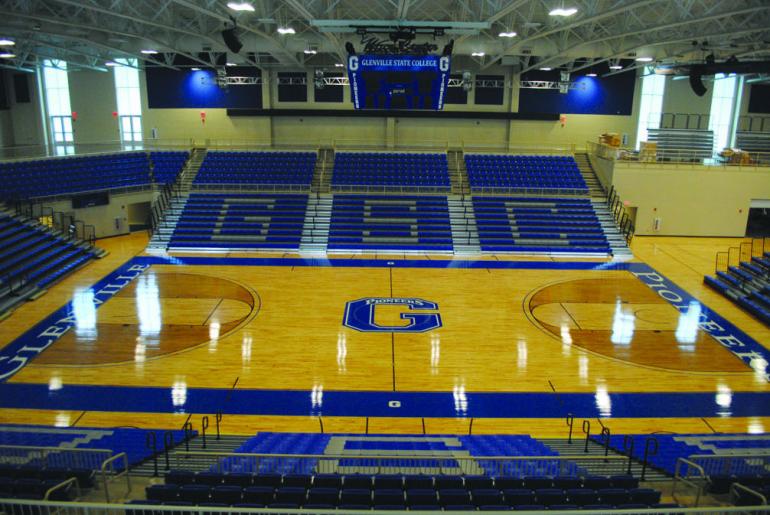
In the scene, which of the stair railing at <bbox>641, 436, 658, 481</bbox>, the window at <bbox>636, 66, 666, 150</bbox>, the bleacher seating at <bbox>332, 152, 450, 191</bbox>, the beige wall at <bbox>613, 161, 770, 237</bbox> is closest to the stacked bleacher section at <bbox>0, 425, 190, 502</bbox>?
the stair railing at <bbox>641, 436, 658, 481</bbox>

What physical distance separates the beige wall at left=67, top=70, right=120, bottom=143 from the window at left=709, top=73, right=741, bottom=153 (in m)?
32.8

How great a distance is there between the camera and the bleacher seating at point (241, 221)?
23891mm

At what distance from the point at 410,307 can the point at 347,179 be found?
488 inches

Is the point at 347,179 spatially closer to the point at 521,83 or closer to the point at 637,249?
the point at 521,83

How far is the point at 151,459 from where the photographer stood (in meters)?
8.77

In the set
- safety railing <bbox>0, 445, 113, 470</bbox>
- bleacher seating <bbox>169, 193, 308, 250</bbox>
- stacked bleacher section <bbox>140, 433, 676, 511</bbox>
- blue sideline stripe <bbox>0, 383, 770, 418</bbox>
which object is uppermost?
bleacher seating <bbox>169, 193, 308, 250</bbox>

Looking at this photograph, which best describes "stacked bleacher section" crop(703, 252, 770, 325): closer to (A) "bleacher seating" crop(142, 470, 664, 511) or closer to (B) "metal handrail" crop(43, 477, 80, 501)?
(A) "bleacher seating" crop(142, 470, 664, 511)

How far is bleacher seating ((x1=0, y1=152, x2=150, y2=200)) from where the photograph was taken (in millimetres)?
22984

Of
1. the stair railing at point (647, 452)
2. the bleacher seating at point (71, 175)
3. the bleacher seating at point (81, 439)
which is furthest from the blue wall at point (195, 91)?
the stair railing at point (647, 452)

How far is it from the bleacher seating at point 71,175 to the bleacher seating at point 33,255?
2075 millimetres

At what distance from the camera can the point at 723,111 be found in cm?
3238

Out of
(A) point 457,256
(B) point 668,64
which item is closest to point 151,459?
(A) point 457,256

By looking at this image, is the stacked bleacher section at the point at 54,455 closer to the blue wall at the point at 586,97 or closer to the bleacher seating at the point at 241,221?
the bleacher seating at the point at 241,221

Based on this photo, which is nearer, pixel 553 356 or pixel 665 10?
pixel 553 356
